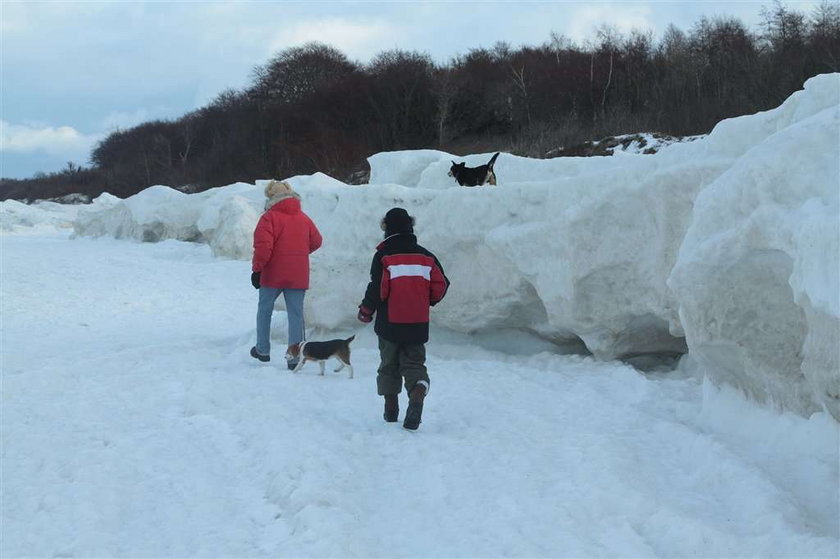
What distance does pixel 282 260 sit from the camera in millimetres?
6527

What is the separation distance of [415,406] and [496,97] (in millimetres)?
30424

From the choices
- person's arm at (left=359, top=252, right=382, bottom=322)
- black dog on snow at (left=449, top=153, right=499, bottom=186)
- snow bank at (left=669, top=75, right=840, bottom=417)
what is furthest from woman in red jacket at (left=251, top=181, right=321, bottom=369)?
black dog on snow at (left=449, top=153, right=499, bottom=186)

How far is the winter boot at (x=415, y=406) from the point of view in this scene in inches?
190

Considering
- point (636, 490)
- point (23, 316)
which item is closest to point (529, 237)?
point (636, 490)

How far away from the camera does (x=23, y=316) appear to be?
32.6 ft

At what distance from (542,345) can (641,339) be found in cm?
94

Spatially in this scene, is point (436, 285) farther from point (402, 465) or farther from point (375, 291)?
point (402, 465)

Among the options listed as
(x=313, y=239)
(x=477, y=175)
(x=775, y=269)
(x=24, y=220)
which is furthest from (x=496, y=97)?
(x=775, y=269)

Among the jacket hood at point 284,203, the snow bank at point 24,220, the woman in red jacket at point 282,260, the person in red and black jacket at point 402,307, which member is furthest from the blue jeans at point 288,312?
the snow bank at point 24,220

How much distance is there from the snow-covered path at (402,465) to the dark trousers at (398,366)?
0.25 meters

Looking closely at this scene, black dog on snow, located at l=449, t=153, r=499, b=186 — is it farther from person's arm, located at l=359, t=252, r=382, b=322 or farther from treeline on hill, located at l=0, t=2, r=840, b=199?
treeline on hill, located at l=0, t=2, r=840, b=199

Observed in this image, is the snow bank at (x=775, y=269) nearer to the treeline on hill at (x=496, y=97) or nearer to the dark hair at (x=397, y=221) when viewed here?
the dark hair at (x=397, y=221)

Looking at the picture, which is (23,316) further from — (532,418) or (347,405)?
(532,418)

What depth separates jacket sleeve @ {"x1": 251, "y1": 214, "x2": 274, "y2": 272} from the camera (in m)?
6.40
